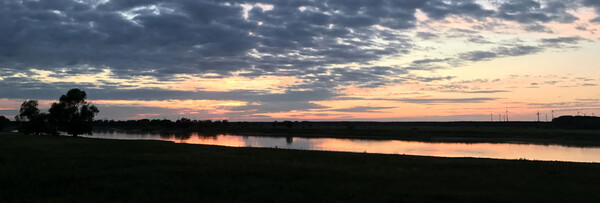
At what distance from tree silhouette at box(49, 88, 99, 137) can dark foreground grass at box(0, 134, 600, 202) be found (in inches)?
2403

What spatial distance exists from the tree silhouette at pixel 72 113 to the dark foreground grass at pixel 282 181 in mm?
61042

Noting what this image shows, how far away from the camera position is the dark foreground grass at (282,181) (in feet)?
60.6

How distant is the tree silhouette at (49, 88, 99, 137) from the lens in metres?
86.1

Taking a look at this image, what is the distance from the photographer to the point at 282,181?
22641 millimetres

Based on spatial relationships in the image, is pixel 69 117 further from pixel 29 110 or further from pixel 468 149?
pixel 468 149

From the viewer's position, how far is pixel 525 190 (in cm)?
2027

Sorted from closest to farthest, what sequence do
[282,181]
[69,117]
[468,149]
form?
[282,181] < [468,149] < [69,117]

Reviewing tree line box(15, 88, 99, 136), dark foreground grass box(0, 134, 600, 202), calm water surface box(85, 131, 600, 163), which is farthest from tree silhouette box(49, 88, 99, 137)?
dark foreground grass box(0, 134, 600, 202)

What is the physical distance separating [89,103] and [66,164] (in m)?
68.3

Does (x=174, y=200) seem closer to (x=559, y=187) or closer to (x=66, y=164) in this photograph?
(x=66, y=164)

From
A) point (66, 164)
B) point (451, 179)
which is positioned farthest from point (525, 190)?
point (66, 164)

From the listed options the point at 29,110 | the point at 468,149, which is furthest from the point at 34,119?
the point at 468,149

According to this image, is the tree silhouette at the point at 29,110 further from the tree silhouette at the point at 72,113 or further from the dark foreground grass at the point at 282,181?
the dark foreground grass at the point at 282,181

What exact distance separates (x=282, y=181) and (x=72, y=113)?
261ft
